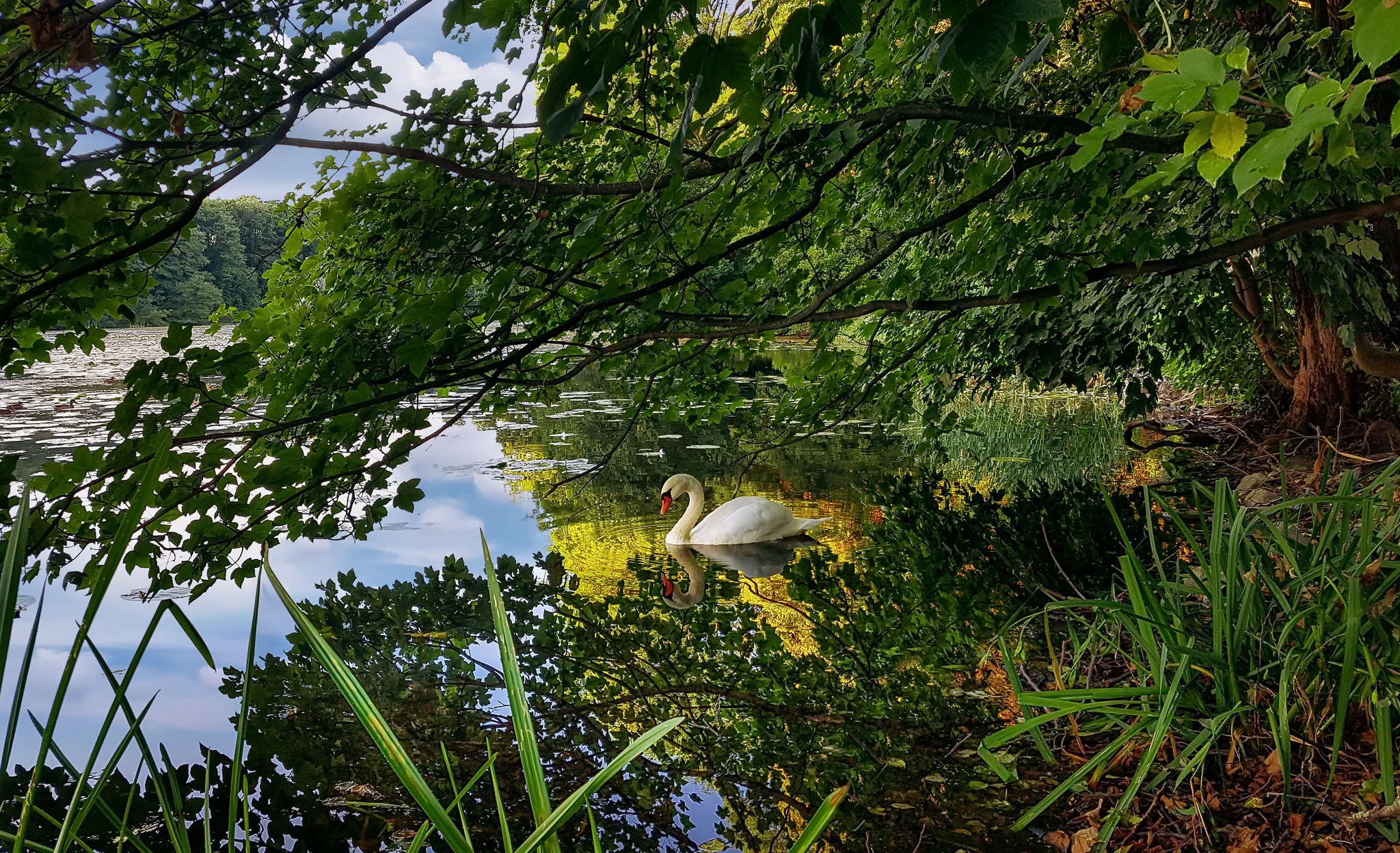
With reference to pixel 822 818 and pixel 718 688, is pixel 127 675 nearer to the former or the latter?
pixel 822 818

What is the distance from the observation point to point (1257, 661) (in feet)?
8.21

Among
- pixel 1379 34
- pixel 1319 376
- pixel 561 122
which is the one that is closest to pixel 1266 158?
pixel 1379 34

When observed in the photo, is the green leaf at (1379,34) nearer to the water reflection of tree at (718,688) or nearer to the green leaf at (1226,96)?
the green leaf at (1226,96)

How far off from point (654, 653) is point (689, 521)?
7.21ft

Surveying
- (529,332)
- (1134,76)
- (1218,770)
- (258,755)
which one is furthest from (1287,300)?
(258,755)

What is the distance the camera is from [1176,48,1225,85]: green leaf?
1.18 meters

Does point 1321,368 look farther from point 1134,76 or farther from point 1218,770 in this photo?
point 1218,770

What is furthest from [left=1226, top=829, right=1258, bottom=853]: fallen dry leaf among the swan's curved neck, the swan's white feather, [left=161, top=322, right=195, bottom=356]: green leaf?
the swan's curved neck

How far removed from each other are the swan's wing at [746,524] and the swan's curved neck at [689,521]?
0.05m

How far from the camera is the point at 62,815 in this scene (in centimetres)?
276

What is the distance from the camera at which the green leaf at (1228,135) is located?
1.28m

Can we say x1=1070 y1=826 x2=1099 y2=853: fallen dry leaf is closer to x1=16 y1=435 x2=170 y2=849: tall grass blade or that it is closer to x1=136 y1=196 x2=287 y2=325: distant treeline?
x1=16 y1=435 x2=170 y2=849: tall grass blade

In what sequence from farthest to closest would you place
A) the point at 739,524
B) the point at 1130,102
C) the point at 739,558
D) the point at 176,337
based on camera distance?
the point at 739,524, the point at 739,558, the point at 176,337, the point at 1130,102

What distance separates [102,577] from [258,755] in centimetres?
278
